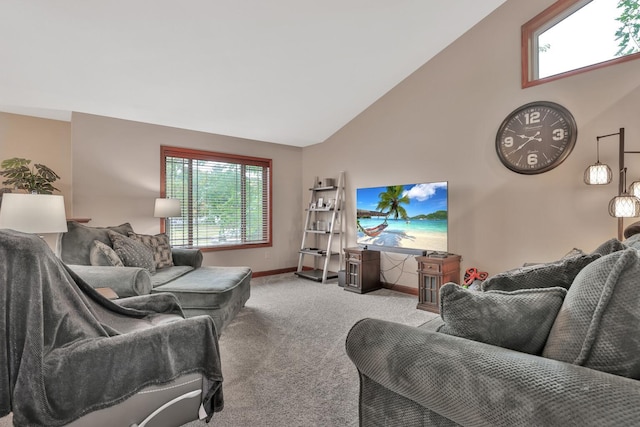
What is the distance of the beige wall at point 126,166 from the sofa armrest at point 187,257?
3.18 feet

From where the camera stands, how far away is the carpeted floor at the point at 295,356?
1696 mm

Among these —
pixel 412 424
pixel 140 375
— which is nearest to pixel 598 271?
pixel 412 424

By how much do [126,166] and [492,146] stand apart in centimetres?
437

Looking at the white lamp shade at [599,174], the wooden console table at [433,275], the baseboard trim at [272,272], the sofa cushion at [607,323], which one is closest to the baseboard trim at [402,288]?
the wooden console table at [433,275]

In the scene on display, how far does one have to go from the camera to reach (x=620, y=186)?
2605 millimetres

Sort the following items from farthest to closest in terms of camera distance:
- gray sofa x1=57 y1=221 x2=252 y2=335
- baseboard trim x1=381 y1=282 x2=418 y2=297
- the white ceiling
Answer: baseboard trim x1=381 y1=282 x2=418 y2=297, the white ceiling, gray sofa x1=57 y1=221 x2=252 y2=335

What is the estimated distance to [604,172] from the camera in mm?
2637

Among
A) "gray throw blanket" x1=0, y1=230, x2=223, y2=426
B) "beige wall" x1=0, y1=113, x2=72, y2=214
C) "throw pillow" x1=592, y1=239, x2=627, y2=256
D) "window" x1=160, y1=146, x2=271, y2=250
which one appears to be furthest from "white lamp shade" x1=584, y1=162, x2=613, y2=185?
"beige wall" x1=0, y1=113, x2=72, y2=214

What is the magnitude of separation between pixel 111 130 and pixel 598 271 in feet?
15.4

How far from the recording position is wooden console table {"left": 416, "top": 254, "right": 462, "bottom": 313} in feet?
11.4

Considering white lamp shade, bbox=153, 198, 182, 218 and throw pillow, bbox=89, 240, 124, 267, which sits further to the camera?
white lamp shade, bbox=153, 198, 182, 218

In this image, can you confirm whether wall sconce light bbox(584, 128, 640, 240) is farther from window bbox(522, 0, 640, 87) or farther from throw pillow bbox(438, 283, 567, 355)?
throw pillow bbox(438, 283, 567, 355)

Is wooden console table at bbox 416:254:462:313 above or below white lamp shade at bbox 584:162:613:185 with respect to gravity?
below

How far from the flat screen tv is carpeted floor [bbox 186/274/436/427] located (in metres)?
0.69
